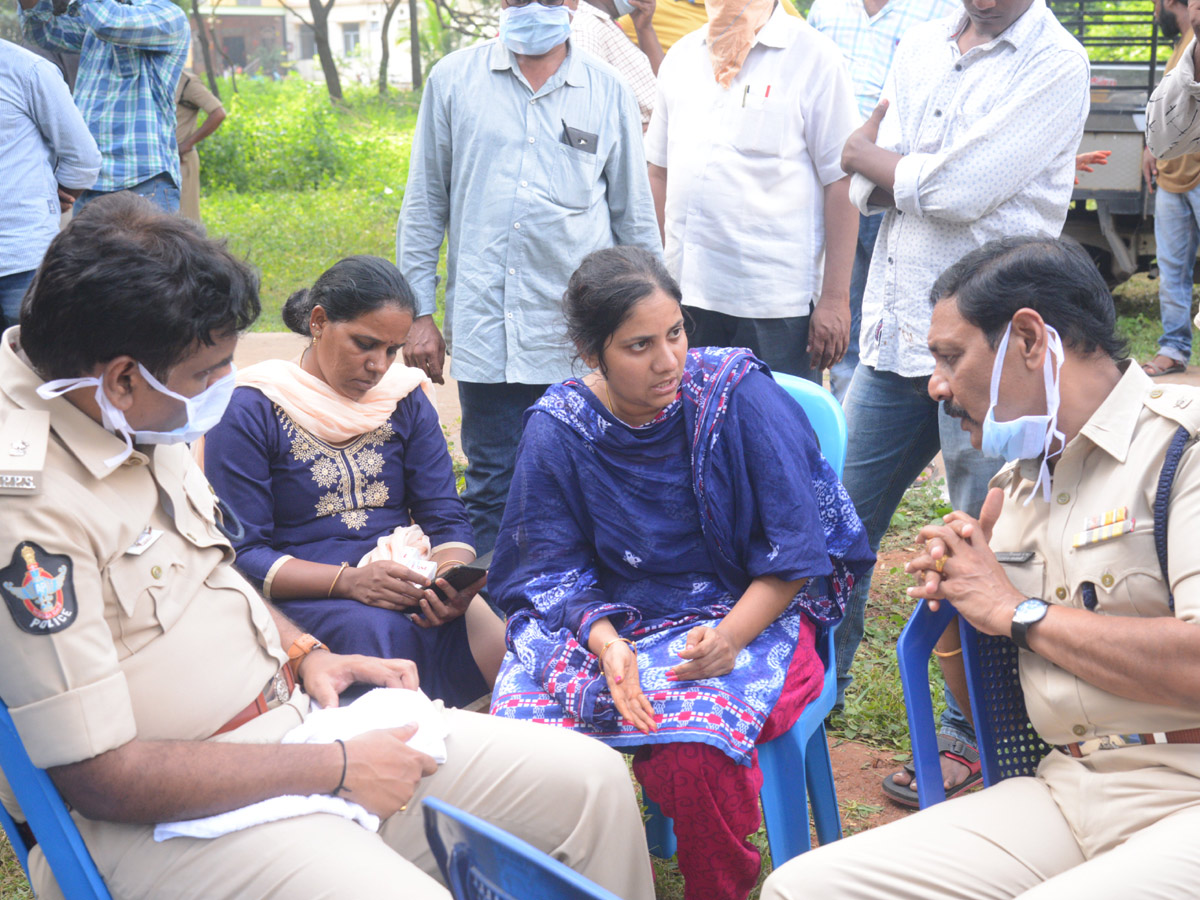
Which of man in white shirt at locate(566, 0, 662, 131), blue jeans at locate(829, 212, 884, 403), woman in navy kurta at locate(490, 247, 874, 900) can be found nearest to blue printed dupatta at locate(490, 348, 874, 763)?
woman in navy kurta at locate(490, 247, 874, 900)

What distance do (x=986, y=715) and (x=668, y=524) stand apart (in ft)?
2.53

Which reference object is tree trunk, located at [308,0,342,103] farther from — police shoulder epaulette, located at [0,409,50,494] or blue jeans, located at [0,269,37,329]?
police shoulder epaulette, located at [0,409,50,494]

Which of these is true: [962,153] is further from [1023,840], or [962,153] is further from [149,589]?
[149,589]

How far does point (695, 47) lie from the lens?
3891 millimetres

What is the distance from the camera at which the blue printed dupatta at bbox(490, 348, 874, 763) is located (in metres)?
2.43

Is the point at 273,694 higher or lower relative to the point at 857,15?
lower

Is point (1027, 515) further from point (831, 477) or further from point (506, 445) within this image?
point (506, 445)

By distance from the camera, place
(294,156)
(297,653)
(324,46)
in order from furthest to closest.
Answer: (324,46)
(294,156)
(297,653)

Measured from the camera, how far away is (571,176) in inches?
140

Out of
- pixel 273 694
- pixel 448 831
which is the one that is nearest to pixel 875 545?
pixel 273 694

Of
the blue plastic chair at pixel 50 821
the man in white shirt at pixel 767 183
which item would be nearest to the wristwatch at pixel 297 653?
the blue plastic chair at pixel 50 821

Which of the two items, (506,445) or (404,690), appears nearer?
(404,690)

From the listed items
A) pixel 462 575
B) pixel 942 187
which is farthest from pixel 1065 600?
pixel 462 575

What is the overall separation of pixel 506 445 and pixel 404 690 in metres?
1.60
